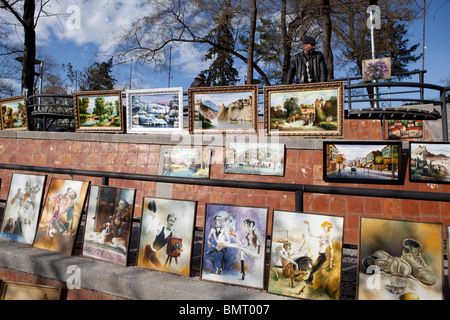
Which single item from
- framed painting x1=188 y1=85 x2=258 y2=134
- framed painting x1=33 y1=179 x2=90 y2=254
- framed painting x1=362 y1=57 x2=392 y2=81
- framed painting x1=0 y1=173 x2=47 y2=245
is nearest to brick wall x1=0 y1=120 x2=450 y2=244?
framed painting x1=188 y1=85 x2=258 y2=134

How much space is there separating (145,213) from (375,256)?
188 cm

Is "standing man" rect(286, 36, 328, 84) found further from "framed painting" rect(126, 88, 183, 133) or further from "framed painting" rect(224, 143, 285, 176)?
"framed painting" rect(126, 88, 183, 133)

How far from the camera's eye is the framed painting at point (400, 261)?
1782mm

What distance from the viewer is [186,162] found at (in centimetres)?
562

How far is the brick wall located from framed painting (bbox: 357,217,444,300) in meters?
2.95

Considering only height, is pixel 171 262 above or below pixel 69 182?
below

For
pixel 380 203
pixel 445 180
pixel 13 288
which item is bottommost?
pixel 13 288

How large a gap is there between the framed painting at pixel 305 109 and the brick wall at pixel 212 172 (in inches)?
11.6

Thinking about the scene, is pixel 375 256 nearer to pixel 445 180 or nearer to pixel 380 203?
pixel 380 203

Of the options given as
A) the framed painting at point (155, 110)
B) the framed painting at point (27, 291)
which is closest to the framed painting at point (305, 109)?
the framed painting at point (155, 110)

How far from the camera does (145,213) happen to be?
107 inches

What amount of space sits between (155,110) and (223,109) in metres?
1.68

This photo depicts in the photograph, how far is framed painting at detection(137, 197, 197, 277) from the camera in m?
2.50
